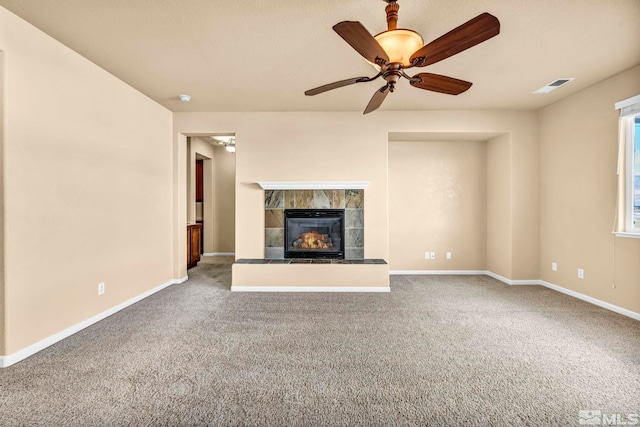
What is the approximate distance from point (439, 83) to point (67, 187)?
3298 millimetres

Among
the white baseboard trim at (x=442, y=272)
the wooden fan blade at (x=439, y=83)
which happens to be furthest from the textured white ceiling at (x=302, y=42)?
the white baseboard trim at (x=442, y=272)

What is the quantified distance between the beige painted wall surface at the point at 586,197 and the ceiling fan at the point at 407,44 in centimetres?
233

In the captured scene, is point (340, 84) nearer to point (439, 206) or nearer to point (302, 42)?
point (302, 42)

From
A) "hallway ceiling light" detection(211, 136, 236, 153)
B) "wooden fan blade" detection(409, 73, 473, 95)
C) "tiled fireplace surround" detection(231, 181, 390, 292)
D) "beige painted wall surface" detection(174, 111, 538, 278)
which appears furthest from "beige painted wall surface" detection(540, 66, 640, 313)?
"hallway ceiling light" detection(211, 136, 236, 153)

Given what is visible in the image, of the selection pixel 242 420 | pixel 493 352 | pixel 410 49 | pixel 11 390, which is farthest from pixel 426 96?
pixel 11 390

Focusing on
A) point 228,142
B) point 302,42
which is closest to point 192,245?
point 228,142

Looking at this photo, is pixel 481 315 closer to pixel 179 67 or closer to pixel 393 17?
pixel 393 17

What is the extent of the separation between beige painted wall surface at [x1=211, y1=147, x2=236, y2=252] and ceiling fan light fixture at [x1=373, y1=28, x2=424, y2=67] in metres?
5.46

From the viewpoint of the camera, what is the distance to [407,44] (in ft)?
6.23

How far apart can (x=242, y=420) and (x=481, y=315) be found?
2.60 meters

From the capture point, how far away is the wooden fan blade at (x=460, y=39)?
152cm

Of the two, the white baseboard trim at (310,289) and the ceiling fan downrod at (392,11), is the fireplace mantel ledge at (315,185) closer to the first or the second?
the white baseboard trim at (310,289)

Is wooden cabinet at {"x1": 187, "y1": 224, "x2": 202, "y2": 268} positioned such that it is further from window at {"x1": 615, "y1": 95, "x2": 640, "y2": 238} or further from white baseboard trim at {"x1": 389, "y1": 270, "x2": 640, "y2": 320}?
window at {"x1": 615, "y1": 95, "x2": 640, "y2": 238}

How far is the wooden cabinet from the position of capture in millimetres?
5357
